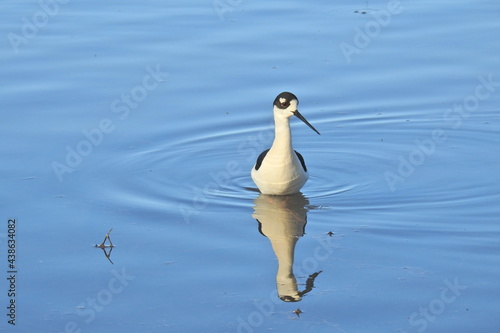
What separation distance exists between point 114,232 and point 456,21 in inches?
378

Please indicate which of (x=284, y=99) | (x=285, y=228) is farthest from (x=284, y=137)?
(x=285, y=228)

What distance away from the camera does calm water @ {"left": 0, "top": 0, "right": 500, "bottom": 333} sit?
8055mm

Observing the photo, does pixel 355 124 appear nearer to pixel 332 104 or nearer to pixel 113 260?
pixel 332 104

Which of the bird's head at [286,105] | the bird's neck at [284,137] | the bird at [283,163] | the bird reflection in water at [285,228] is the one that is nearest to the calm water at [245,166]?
the bird reflection in water at [285,228]

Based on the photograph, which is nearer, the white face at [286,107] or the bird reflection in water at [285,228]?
the bird reflection in water at [285,228]

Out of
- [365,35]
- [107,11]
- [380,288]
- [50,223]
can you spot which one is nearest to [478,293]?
[380,288]

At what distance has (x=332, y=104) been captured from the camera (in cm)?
1377

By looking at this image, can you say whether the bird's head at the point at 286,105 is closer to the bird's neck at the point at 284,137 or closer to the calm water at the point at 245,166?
the bird's neck at the point at 284,137

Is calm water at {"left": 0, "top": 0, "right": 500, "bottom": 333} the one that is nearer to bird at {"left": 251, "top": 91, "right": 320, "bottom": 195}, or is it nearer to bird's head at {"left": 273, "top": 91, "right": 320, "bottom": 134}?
bird at {"left": 251, "top": 91, "right": 320, "bottom": 195}

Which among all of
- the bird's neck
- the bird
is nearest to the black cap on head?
the bird

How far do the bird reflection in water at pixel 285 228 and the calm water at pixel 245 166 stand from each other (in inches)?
1.1

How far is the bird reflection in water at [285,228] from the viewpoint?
27.3 ft

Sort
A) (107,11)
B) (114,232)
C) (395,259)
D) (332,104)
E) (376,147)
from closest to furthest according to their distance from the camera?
1. (395,259)
2. (114,232)
3. (376,147)
4. (332,104)
5. (107,11)

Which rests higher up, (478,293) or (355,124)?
(355,124)
